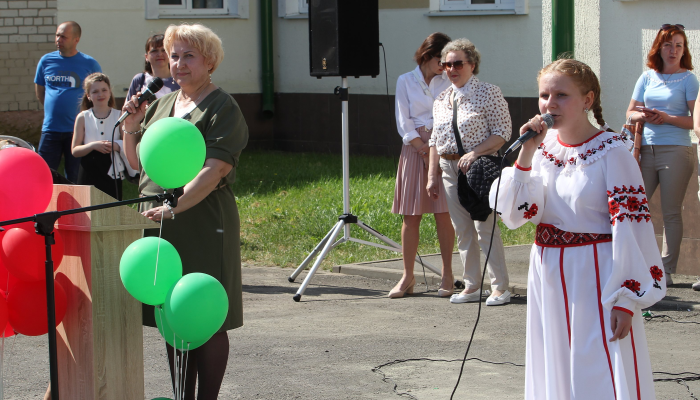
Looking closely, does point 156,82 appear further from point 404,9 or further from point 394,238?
point 404,9

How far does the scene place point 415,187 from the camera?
7.13 meters

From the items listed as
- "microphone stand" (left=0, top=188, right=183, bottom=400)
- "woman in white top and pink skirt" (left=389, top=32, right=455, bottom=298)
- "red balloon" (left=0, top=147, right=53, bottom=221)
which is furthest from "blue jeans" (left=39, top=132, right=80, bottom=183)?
"microphone stand" (left=0, top=188, right=183, bottom=400)

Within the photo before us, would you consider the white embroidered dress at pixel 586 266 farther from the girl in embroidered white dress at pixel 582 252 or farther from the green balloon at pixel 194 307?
the green balloon at pixel 194 307

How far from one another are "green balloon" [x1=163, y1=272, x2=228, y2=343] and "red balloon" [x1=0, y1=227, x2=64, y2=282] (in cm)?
53

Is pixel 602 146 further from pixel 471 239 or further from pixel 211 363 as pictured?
pixel 471 239

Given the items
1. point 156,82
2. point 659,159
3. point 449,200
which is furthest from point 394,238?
point 156,82

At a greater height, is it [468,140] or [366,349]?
[468,140]

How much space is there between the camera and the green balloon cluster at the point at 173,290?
10.5 feet

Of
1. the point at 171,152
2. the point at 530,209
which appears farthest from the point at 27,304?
the point at 530,209

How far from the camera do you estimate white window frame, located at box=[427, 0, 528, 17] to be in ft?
42.7

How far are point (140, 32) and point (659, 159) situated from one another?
36.0 ft

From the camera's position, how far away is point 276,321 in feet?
21.3

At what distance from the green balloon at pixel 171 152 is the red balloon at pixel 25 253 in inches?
19.5

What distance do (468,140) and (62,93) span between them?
16.9 ft
